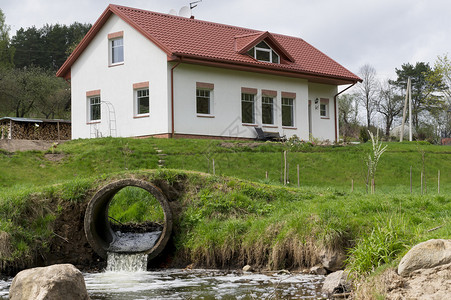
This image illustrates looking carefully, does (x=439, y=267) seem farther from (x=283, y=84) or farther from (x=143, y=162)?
(x=283, y=84)

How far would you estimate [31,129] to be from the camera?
106 ft

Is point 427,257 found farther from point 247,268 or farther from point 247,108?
point 247,108

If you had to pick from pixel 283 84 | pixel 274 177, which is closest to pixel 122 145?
pixel 274 177

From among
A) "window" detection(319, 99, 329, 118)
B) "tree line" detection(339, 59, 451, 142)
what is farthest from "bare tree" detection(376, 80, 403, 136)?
"window" detection(319, 99, 329, 118)

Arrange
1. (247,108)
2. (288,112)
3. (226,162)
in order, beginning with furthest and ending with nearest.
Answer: (288,112), (247,108), (226,162)

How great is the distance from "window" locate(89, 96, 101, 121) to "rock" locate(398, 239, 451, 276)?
22.9 metres

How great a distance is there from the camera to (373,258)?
874 centimetres

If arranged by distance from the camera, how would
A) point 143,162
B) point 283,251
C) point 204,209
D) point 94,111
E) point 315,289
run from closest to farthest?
1. point 315,289
2. point 283,251
3. point 204,209
4. point 143,162
5. point 94,111

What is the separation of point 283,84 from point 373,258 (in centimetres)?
2177

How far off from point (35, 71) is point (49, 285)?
1806 inches

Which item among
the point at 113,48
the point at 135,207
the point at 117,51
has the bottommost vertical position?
the point at 135,207

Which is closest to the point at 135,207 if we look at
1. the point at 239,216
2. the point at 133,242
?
the point at 133,242

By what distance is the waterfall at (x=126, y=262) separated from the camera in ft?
42.4

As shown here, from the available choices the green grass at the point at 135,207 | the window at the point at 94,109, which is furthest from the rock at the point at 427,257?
the window at the point at 94,109
